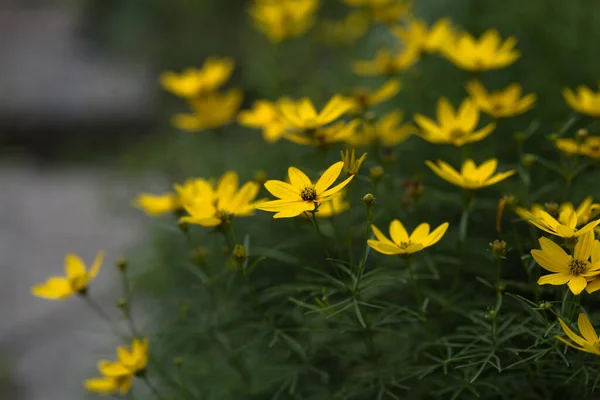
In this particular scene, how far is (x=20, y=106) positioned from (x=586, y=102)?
2.89 metres

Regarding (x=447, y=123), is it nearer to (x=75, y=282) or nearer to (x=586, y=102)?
(x=586, y=102)

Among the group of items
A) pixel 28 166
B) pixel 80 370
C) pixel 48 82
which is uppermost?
pixel 48 82

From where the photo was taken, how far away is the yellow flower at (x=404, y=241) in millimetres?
764

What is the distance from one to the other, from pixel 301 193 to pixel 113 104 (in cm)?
262

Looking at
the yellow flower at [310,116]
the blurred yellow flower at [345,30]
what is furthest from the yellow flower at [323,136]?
the blurred yellow flower at [345,30]

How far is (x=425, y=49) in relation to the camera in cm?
123

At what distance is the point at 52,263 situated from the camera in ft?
7.22

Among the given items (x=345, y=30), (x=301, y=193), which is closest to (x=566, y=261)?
(x=301, y=193)

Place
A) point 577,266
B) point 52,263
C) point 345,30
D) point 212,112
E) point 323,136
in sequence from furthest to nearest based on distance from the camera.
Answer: point 52,263, point 345,30, point 212,112, point 323,136, point 577,266

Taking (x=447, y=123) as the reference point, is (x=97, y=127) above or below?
below

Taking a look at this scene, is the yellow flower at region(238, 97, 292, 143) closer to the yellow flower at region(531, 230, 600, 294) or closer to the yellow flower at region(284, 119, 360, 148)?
the yellow flower at region(284, 119, 360, 148)

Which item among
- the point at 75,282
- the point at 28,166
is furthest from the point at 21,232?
the point at 75,282

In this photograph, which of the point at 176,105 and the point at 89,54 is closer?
the point at 176,105

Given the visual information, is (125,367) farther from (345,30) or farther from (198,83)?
(345,30)
